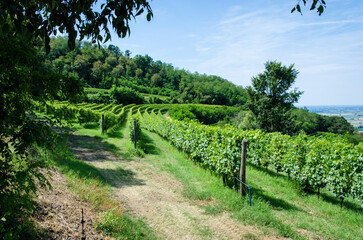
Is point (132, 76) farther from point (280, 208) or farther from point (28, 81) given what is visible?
point (28, 81)

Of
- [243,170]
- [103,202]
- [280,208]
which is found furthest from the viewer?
[243,170]

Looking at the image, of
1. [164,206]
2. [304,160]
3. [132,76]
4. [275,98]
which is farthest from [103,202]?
[132,76]

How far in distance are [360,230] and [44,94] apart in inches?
330

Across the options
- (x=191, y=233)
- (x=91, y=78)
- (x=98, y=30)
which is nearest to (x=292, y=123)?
(x=191, y=233)

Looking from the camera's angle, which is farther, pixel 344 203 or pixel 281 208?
pixel 344 203

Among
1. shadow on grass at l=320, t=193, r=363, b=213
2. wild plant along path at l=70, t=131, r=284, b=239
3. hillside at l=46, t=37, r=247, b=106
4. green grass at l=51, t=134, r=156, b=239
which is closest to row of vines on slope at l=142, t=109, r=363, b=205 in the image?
shadow on grass at l=320, t=193, r=363, b=213

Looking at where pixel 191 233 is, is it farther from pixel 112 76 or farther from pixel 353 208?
pixel 112 76

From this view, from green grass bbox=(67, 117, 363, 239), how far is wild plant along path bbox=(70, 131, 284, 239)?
0.35 meters

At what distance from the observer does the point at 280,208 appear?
6723 millimetres

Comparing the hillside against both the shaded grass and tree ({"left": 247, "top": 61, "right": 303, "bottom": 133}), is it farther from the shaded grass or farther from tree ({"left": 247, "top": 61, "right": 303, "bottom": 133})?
the shaded grass

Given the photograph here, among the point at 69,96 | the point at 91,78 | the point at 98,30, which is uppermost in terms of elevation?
the point at 91,78

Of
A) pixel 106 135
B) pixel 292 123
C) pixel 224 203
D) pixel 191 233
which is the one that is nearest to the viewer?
pixel 191 233

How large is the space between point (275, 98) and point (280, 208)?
84.9 feet

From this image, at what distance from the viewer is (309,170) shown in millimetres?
8289
